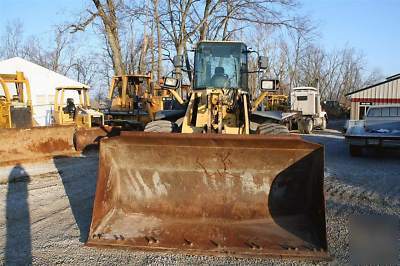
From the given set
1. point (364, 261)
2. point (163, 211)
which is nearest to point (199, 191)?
point (163, 211)

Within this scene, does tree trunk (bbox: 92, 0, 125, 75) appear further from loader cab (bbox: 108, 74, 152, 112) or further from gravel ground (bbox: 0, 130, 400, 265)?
gravel ground (bbox: 0, 130, 400, 265)

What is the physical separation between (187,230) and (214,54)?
409cm

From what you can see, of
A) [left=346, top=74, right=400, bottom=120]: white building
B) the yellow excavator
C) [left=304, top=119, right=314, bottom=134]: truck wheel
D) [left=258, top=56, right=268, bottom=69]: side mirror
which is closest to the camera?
[left=258, top=56, right=268, bottom=69]: side mirror

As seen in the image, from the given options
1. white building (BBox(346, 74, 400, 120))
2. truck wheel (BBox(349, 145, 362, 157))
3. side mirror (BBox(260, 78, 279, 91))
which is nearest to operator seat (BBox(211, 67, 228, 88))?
side mirror (BBox(260, 78, 279, 91))

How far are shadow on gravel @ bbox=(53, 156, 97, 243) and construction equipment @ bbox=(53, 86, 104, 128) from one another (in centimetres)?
385

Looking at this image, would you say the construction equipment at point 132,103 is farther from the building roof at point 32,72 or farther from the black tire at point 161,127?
the building roof at point 32,72

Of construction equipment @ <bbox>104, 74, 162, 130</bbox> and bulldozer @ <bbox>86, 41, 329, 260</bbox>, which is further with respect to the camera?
construction equipment @ <bbox>104, 74, 162, 130</bbox>

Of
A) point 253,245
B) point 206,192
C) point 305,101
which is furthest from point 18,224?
point 305,101

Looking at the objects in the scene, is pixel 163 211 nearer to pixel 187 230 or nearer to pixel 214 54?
pixel 187 230

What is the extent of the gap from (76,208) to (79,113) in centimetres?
953

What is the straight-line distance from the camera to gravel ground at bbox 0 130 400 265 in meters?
3.96

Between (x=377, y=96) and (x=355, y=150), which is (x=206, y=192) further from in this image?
(x=377, y=96)

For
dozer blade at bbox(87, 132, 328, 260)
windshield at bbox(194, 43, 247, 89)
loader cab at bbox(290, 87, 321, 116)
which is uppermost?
windshield at bbox(194, 43, 247, 89)

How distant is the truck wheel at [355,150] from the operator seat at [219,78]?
5.53 meters
